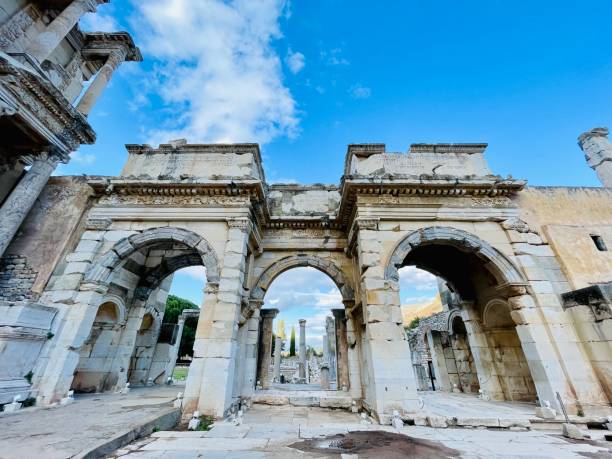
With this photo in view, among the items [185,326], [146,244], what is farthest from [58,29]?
[185,326]

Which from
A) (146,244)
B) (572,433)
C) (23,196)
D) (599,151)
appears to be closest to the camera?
(572,433)

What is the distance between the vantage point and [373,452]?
352 cm

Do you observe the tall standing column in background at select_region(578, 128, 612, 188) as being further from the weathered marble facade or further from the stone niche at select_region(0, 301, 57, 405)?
the stone niche at select_region(0, 301, 57, 405)

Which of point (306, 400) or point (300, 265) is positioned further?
point (300, 265)

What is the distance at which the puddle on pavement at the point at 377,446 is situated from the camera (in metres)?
3.44

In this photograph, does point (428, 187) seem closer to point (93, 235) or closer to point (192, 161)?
point (192, 161)

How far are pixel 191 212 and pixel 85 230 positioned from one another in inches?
121

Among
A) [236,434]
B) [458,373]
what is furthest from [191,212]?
[458,373]

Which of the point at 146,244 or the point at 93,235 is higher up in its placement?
the point at 93,235

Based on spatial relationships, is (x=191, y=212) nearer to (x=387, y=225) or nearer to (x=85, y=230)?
(x=85, y=230)

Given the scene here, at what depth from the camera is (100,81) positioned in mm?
10086

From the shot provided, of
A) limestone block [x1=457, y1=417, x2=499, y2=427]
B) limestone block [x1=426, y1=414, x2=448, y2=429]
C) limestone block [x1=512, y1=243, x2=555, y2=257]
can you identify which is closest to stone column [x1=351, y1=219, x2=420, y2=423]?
limestone block [x1=426, y1=414, x2=448, y2=429]

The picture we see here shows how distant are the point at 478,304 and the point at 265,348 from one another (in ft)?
26.4

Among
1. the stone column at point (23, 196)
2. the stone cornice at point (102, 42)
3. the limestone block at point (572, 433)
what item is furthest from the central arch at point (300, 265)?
the stone cornice at point (102, 42)
